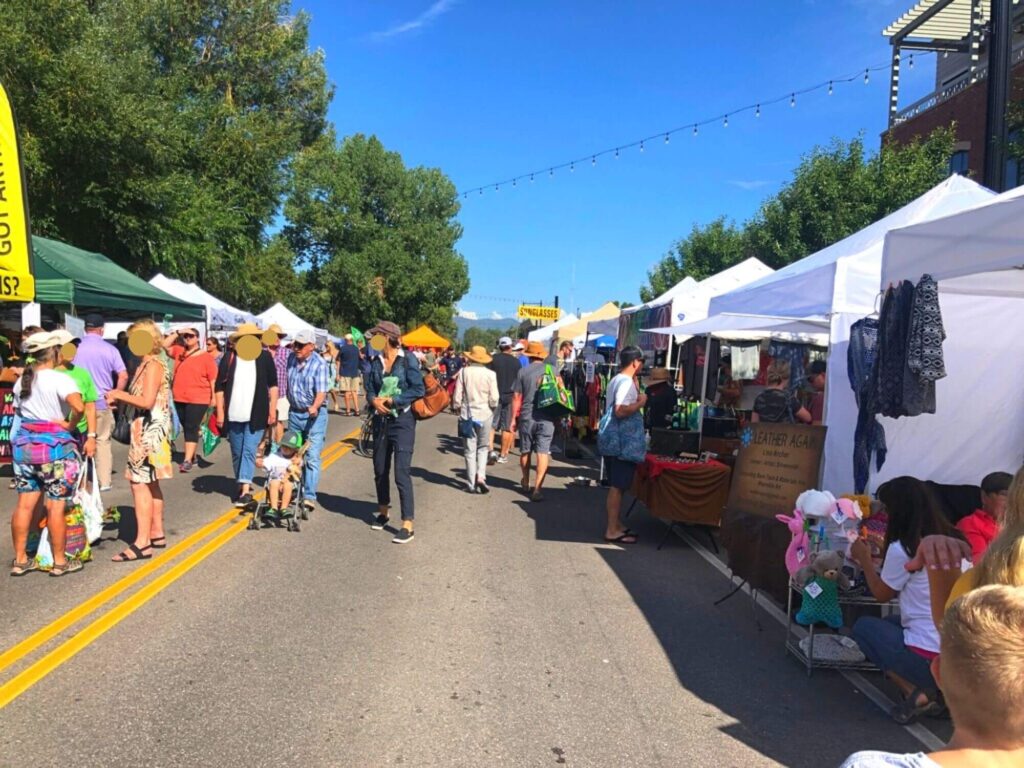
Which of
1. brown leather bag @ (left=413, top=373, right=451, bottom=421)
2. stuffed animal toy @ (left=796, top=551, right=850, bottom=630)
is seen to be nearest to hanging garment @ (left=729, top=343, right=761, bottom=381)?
brown leather bag @ (left=413, top=373, right=451, bottom=421)

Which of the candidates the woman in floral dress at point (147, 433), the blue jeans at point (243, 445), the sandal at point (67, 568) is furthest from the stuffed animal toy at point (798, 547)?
the blue jeans at point (243, 445)

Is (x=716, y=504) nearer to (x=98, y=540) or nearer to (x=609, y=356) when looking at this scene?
(x=98, y=540)

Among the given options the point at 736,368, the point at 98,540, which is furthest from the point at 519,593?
the point at 736,368

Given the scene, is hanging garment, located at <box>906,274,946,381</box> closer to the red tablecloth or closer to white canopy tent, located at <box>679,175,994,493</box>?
white canopy tent, located at <box>679,175,994,493</box>

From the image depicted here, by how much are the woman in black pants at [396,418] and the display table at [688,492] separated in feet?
7.59

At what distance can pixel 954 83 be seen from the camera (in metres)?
23.6

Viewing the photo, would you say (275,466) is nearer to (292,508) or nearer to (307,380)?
(292,508)

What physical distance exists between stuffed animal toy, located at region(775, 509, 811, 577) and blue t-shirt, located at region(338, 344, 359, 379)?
47.1 ft

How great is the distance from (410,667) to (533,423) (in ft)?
17.5

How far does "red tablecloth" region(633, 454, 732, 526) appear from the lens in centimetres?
714

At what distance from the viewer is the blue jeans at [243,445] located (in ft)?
26.8

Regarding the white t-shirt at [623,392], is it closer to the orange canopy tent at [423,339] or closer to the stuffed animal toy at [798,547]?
the stuffed animal toy at [798,547]

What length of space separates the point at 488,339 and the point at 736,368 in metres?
90.3

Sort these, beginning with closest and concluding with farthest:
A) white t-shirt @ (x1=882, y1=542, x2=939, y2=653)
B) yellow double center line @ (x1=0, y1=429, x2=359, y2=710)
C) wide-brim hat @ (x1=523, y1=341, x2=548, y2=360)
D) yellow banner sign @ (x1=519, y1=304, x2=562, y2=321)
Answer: white t-shirt @ (x1=882, y1=542, x2=939, y2=653), yellow double center line @ (x1=0, y1=429, x2=359, y2=710), wide-brim hat @ (x1=523, y1=341, x2=548, y2=360), yellow banner sign @ (x1=519, y1=304, x2=562, y2=321)
